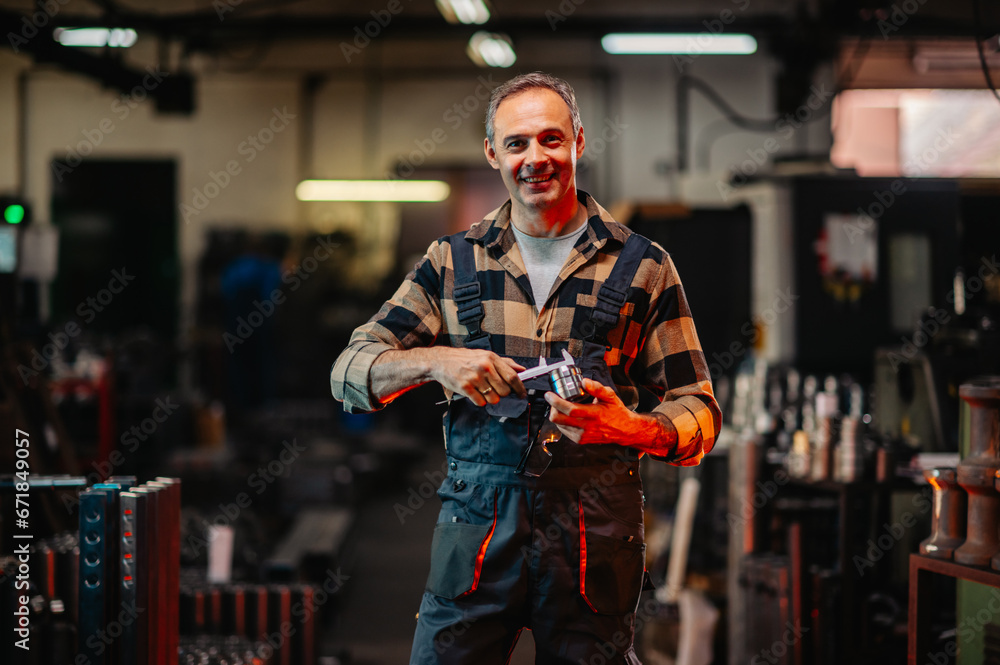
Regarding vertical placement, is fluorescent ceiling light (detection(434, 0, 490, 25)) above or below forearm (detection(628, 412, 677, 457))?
above

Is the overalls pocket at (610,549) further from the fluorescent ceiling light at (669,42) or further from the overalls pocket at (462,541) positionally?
the fluorescent ceiling light at (669,42)

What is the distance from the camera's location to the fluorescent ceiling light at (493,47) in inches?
295

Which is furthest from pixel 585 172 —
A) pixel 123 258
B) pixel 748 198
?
pixel 123 258

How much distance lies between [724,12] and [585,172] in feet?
7.41

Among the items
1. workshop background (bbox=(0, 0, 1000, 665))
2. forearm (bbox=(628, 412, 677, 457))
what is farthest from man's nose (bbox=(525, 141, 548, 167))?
workshop background (bbox=(0, 0, 1000, 665))

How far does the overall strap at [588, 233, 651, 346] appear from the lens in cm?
160

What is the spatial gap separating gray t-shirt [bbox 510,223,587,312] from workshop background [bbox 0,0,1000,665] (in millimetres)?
1024

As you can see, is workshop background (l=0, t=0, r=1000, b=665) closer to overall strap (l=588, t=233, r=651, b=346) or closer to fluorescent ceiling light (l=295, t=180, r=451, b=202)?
fluorescent ceiling light (l=295, t=180, r=451, b=202)

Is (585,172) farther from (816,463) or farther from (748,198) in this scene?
(816,463)

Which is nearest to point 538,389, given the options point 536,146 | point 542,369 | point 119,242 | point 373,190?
point 542,369

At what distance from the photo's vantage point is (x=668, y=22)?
699 cm

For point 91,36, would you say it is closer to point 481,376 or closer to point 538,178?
point 538,178

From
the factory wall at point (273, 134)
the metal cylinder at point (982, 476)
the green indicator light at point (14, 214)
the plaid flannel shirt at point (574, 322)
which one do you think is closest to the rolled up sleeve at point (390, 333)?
the plaid flannel shirt at point (574, 322)

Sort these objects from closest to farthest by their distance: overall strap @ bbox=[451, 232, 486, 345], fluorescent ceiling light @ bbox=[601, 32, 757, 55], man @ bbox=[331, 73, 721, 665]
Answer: man @ bbox=[331, 73, 721, 665], overall strap @ bbox=[451, 232, 486, 345], fluorescent ceiling light @ bbox=[601, 32, 757, 55]
